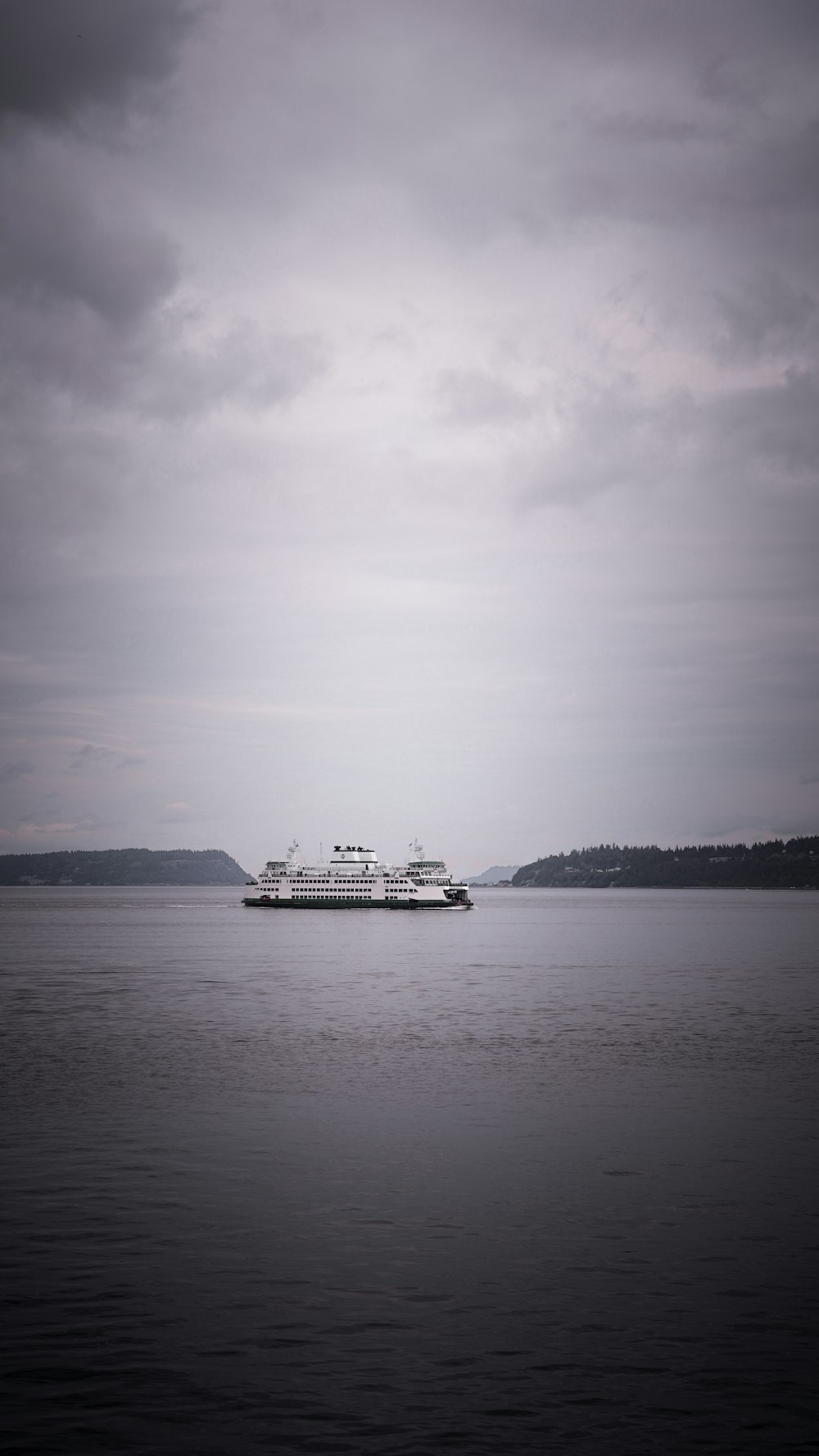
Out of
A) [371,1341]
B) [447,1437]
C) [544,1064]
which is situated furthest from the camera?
[544,1064]

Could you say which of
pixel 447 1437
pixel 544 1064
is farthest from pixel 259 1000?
pixel 447 1437

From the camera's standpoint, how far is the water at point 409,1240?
14227mm

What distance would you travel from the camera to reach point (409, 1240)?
2088cm

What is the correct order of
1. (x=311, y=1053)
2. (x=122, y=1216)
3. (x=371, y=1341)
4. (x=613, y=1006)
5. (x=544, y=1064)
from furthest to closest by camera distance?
(x=613, y=1006) → (x=311, y=1053) → (x=544, y=1064) → (x=122, y=1216) → (x=371, y=1341)

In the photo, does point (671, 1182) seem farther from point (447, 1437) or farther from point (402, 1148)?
point (447, 1437)

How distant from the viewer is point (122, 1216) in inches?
861

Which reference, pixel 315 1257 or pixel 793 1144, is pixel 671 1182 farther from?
pixel 315 1257

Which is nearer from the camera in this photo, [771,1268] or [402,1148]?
[771,1268]

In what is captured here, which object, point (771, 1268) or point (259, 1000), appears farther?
point (259, 1000)

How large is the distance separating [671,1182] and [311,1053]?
72.6 ft

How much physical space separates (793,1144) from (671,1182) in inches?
213

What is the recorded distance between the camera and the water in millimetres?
14227

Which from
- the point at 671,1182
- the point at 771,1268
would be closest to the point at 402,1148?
the point at 671,1182

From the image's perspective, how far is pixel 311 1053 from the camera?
44156 mm
